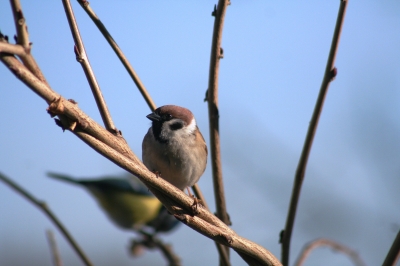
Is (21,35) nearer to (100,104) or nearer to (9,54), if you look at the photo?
(9,54)

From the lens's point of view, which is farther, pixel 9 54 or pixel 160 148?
pixel 160 148

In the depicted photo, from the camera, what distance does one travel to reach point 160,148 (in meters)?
2.82

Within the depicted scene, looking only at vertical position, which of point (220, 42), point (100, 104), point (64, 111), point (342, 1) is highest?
point (342, 1)

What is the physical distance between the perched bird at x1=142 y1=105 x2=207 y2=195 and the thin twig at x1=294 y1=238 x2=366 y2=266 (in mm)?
830

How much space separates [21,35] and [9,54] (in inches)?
2.7

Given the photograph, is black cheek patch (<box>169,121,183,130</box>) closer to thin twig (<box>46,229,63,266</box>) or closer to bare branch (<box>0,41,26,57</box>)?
thin twig (<box>46,229,63,266</box>)

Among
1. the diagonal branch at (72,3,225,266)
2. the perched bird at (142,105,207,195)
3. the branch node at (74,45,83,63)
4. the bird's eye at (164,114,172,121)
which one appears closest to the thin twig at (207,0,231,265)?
the diagonal branch at (72,3,225,266)

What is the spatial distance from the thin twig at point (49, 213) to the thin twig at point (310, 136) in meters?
0.77

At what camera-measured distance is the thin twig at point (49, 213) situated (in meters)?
1.86

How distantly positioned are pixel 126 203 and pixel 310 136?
1.06 meters

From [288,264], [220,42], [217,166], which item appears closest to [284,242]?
[288,264]

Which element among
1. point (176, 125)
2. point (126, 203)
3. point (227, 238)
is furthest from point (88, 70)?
point (176, 125)

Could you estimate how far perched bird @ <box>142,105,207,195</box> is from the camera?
282cm

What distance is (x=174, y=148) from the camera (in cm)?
287
